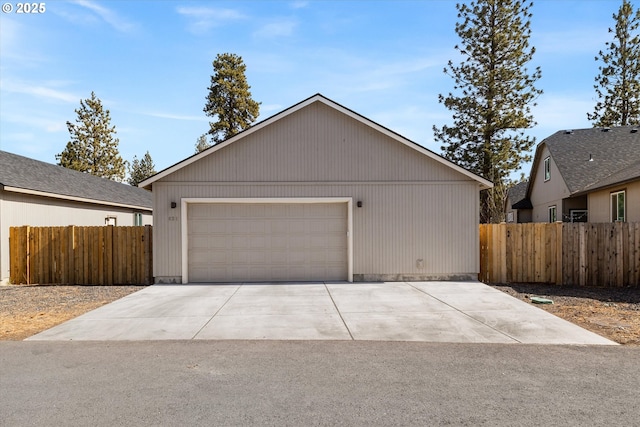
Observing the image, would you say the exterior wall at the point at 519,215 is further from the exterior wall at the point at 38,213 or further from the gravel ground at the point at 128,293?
the exterior wall at the point at 38,213

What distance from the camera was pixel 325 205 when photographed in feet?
41.6

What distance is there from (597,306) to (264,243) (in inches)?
327

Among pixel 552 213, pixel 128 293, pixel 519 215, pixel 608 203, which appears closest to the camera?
pixel 128 293

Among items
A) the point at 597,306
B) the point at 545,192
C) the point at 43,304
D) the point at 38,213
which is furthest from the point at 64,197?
the point at 545,192

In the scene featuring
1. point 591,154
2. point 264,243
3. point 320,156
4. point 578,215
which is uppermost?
point 591,154

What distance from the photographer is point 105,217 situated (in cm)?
1952

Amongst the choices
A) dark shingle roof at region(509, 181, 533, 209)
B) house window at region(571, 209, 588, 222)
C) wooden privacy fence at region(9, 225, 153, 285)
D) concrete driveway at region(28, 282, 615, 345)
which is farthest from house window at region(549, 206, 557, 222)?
wooden privacy fence at region(9, 225, 153, 285)

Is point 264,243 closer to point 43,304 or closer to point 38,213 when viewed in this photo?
point 43,304

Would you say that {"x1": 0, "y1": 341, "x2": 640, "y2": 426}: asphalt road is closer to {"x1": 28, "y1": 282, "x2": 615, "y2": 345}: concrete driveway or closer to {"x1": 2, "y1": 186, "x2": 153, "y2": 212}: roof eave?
{"x1": 28, "y1": 282, "x2": 615, "y2": 345}: concrete driveway

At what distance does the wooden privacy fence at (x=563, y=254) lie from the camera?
11.6 meters

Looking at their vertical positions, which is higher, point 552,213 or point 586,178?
point 586,178

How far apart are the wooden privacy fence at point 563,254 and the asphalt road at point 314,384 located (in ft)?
21.8

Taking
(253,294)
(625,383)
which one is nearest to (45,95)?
(253,294)

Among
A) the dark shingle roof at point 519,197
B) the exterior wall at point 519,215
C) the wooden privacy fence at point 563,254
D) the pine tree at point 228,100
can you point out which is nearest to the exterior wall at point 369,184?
the wooden privacy fence at point 563,254
